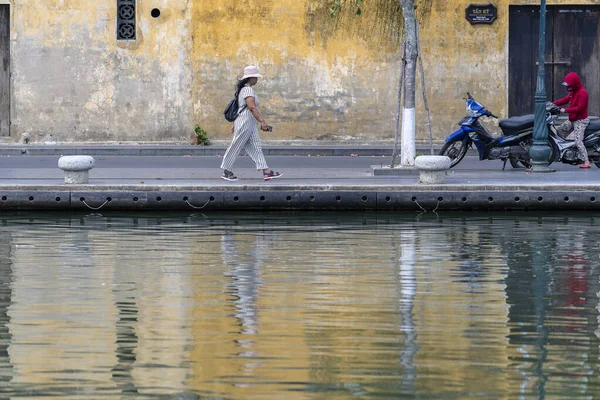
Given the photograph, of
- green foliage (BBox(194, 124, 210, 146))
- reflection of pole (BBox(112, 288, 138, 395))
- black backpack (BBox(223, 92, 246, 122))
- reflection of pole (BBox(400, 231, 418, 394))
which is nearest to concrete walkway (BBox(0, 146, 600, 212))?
black backpack (BBox(223, 92, 246, 122))

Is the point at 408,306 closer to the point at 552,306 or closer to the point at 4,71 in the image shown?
the point at 552,306

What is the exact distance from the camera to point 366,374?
8.98 m

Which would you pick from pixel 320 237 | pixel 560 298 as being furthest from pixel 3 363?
pixel 320 237

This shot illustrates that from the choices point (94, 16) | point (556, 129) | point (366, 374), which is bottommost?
Answer: point (366, 374)

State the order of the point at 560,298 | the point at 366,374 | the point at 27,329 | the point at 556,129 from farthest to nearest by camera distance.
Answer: the point at 556,129 < the point at 560,298 < the point at 27,329 < the point at 366,374

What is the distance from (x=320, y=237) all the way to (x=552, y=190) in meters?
3.85

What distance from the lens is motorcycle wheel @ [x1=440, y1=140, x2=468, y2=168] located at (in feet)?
72.9

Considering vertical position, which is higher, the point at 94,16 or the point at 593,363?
the point at 94,16

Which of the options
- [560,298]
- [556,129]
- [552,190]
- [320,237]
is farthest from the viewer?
[556,129]

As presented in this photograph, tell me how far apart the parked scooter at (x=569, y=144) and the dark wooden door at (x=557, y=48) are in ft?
19.2

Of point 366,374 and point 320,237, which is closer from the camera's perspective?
point 366,374

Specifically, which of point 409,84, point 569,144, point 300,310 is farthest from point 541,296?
point 569,144

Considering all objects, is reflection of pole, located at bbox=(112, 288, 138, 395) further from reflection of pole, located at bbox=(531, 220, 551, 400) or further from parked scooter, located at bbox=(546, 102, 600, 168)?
parked scooter, located at bbox=(546, 102, 600, 168)

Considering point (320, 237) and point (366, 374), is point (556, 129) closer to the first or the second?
point (320, 237)
